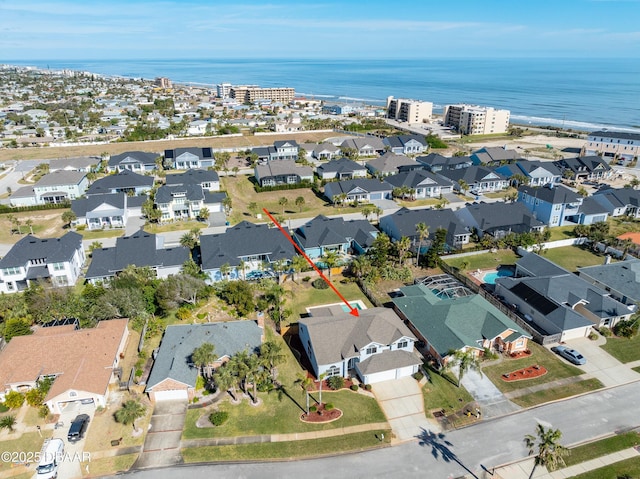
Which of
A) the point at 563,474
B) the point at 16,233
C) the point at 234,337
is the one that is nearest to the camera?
the point at 563,474

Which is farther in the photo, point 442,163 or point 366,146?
point 366,146

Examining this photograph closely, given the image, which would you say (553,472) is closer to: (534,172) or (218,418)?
(218,418)

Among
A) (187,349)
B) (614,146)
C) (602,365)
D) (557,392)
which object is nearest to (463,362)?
(557,392)

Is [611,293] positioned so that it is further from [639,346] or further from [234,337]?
[234,337]

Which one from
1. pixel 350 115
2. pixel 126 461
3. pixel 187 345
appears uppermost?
pixel 350 115

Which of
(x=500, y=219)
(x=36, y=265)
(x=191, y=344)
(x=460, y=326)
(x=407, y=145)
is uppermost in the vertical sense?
(x=407, y=145)

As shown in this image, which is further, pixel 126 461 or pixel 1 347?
pixel 1 347

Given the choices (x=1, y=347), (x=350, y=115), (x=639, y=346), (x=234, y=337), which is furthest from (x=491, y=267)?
(x=350, y=115)
